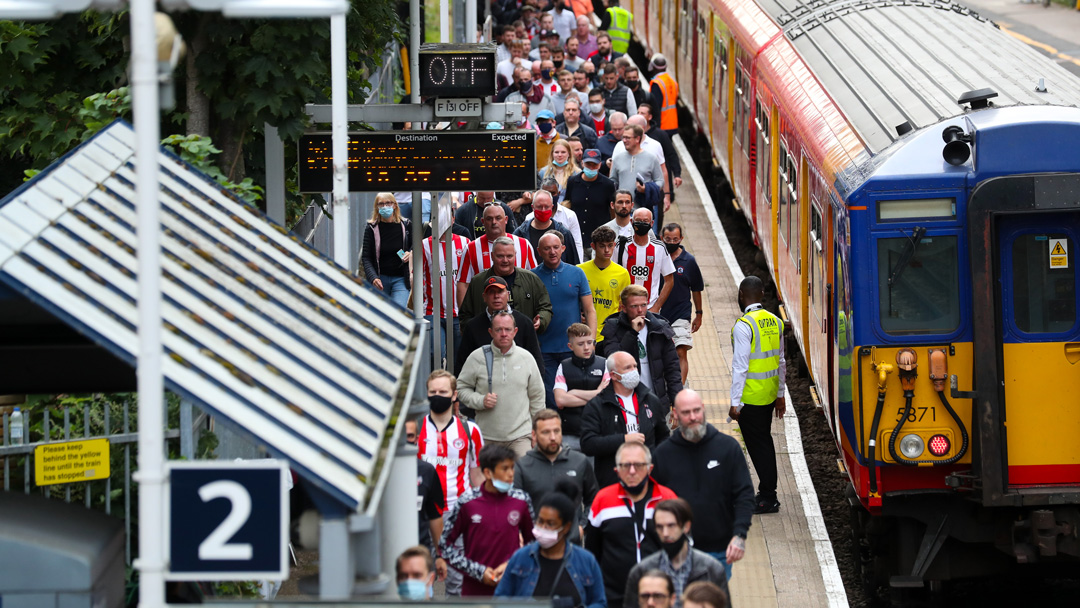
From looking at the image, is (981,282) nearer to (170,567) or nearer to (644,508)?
(644,508)

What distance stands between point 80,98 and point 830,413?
224 inches

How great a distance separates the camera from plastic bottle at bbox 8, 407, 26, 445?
783cm

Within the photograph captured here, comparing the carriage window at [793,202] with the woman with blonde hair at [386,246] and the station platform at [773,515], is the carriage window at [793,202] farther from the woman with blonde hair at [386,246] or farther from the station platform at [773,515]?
the woman with blonde hair at [386,246]

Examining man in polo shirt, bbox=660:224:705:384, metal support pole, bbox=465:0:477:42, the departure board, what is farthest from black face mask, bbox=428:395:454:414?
metal support pole, bbox=465:0:477:42

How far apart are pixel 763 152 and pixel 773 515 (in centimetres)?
654

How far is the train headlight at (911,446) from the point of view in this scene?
1009 cm

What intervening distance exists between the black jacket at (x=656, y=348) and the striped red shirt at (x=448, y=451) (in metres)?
2.41

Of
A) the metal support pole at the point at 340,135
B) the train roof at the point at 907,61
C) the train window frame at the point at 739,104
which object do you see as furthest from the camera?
the train window frame at the point at 739,104

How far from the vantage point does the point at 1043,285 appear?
10.1 metres

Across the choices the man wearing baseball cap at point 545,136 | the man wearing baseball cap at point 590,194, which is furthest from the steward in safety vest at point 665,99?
the man wearing baseball cap at point 590,194

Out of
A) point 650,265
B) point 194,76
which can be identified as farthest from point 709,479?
point 650,265

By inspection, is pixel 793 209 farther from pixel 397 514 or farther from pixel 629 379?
pixel 397 514

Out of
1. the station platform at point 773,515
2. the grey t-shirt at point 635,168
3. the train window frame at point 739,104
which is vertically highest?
the train window frame at point 739,104

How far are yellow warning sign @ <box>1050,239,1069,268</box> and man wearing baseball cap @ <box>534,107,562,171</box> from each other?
858cm
